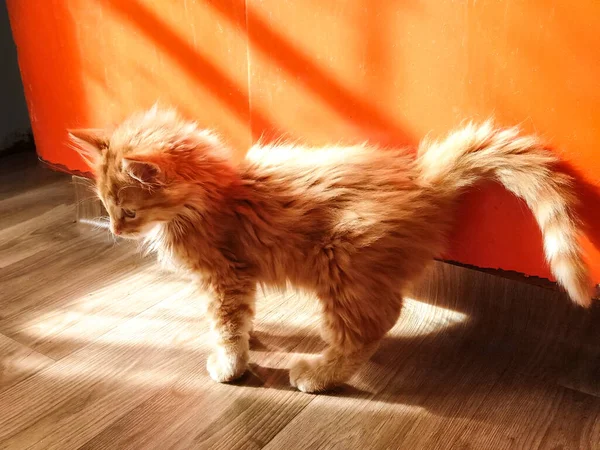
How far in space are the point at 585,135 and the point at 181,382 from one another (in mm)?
1027

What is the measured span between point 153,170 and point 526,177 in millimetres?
760

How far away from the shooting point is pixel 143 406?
4.02ft

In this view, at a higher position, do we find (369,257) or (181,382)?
(369,257)

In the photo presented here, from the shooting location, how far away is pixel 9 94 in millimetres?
2547

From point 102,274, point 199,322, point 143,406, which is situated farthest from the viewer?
point 102,274

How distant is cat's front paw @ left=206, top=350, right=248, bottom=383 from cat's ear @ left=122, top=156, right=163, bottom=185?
44 cm

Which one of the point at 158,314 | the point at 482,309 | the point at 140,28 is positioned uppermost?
the point at 140,28

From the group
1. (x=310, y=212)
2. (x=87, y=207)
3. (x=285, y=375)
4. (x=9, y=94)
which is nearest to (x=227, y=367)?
(x=285, y=375)

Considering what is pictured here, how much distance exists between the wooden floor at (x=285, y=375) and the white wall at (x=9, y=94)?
117 centimetres

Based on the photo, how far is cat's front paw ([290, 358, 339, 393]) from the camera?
1236mm

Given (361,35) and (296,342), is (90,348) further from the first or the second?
(361,35)

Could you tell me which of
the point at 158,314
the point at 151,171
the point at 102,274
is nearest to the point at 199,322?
the point at 158,314

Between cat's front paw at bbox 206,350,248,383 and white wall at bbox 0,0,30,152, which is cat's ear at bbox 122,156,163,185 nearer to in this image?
cat's front paw at bbox 206,350,248,383

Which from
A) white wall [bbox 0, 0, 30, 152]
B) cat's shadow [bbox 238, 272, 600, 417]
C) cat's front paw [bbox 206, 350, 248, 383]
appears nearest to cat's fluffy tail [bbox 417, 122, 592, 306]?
cat's shadow [bbox 238, 272, 600, 417]
